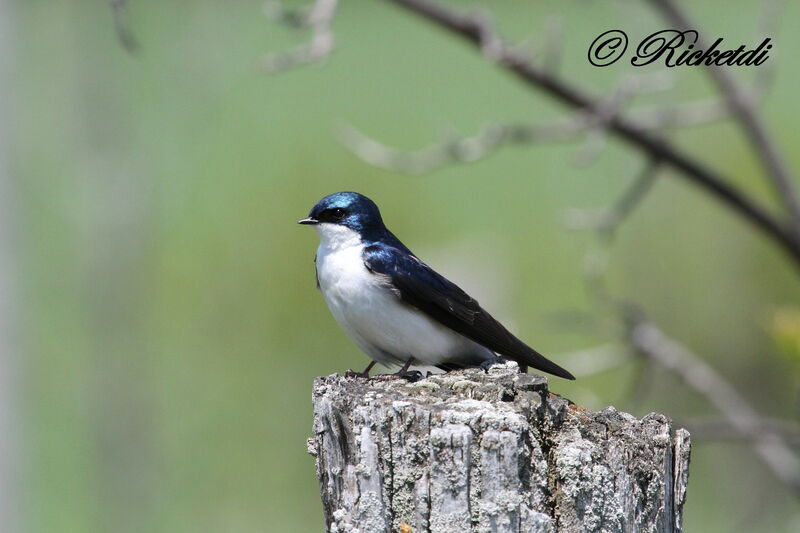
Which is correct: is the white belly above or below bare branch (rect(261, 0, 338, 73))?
below

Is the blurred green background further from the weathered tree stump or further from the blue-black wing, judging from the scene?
the weathered tree stump

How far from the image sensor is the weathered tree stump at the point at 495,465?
5.70 feet

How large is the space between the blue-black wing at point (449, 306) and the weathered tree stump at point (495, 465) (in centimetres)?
99

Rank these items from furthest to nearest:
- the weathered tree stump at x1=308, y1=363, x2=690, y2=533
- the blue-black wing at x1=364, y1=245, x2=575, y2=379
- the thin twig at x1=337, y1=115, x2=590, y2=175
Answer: the thin twig at x1=337, y1=115, x2=590, y2=175
the blue-black wing at x1=364, y1=245, x2=575, y2=379
the weathered tree stump at x1=308, y1=363, x2=690, y2=533

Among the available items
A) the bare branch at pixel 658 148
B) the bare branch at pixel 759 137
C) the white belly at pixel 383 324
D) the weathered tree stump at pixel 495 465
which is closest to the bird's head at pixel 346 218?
the white belly at pixel 383 324

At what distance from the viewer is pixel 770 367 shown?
6148 millimetres

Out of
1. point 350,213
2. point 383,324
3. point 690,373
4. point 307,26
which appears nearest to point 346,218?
point 350,213

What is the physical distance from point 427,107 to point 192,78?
9.02 meters

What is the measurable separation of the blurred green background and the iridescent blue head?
0.47 m

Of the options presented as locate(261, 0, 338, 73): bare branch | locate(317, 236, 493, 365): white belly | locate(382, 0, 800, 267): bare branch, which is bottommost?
locate(317, 236, 493, 365): white belly

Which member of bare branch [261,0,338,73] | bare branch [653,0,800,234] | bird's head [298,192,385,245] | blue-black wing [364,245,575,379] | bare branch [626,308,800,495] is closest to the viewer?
blue-black wing [364,245,575,379]

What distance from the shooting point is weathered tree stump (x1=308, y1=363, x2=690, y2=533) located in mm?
1737

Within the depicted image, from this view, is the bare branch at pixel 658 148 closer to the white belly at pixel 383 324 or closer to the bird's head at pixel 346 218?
the bird's head at pixel 346 218

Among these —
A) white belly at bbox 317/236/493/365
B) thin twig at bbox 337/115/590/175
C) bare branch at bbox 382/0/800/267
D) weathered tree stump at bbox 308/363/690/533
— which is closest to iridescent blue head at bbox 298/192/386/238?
white belly at bbox 317/236/493/365
